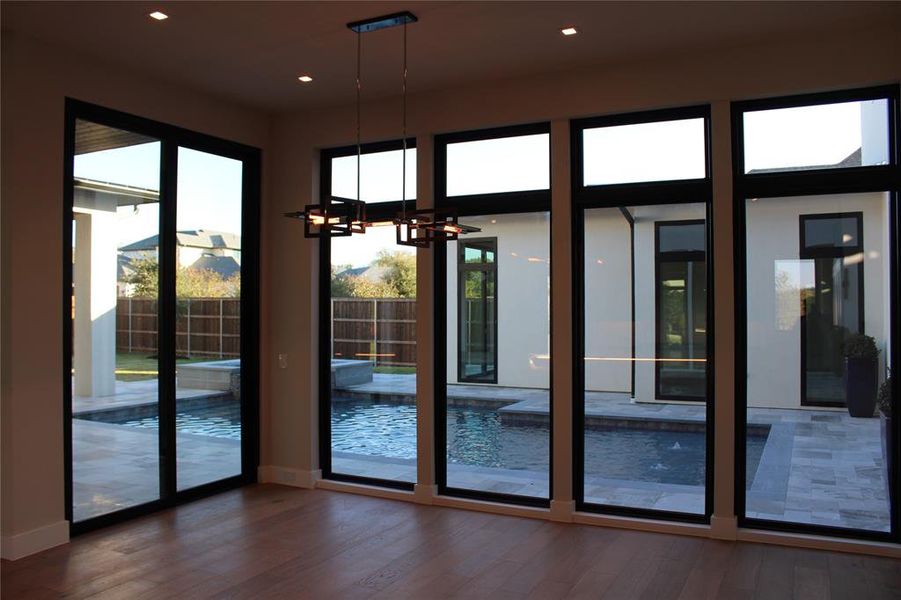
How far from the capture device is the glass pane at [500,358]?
18.3 feet

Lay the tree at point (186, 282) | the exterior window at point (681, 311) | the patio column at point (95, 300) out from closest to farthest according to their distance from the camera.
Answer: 1. the patio column at point (95, 300)
2. the exterior window at point (681, 311)
3. the tree at point (186, 282)

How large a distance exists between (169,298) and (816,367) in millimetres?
4753

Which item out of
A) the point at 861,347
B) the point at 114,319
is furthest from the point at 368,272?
the point at 861,347

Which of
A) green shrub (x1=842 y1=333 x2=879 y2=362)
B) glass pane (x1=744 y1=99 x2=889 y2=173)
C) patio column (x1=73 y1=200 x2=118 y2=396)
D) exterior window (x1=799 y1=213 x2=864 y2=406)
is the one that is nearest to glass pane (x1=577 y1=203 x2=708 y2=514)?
glass pane (x1=744 y1=99 x2=889 y2=173)

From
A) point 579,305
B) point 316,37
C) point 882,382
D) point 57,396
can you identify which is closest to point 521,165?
point 579,305

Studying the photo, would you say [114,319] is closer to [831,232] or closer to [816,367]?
[816,367]

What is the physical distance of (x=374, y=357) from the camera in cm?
618

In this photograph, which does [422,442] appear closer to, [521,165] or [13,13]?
[521,165]

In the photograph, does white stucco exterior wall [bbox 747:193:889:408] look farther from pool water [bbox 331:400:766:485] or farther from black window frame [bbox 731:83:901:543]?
pool water [bbox 331:400:766:485]

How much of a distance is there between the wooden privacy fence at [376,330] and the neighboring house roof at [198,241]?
1032 mm

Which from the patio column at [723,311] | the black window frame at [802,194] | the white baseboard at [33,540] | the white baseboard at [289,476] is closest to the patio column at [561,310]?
the patio column at [723,311]

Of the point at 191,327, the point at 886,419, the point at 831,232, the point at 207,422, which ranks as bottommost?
the point at 207,422

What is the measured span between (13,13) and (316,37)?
1728mm

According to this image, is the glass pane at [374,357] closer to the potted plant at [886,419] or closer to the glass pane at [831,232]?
the glass pane at [831,232]
